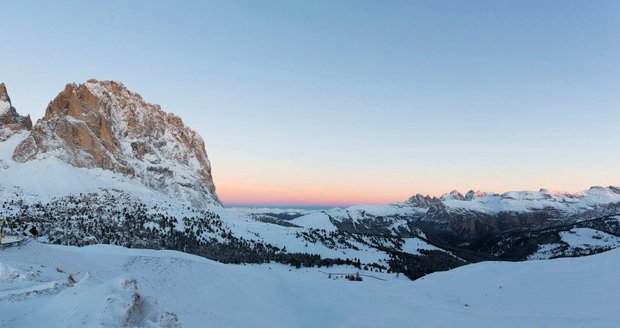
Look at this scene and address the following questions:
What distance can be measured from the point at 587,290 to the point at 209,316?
→ 27759mm

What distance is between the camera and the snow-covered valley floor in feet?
51.4

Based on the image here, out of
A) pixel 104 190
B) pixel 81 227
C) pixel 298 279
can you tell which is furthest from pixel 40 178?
pixel 298 279

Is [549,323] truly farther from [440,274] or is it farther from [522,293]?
[440,274]

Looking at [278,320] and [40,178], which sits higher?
[40,178]

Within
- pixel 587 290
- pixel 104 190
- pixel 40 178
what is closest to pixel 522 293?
pixel 587 290

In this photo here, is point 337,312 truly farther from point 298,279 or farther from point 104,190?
point 104,190

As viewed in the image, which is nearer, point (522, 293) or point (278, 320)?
point (278, 320)

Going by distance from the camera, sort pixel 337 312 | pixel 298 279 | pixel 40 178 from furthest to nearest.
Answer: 1. pixel 40 178
2. pixel 298 279
3. pixel 337 312

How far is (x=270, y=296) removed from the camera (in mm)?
35062

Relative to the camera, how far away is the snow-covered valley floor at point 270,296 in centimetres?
1567

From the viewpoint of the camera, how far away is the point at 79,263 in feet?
127

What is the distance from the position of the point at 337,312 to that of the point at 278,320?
5267 millimetres

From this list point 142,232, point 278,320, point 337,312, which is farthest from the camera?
point 142,232

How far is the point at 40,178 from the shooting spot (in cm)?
17650
